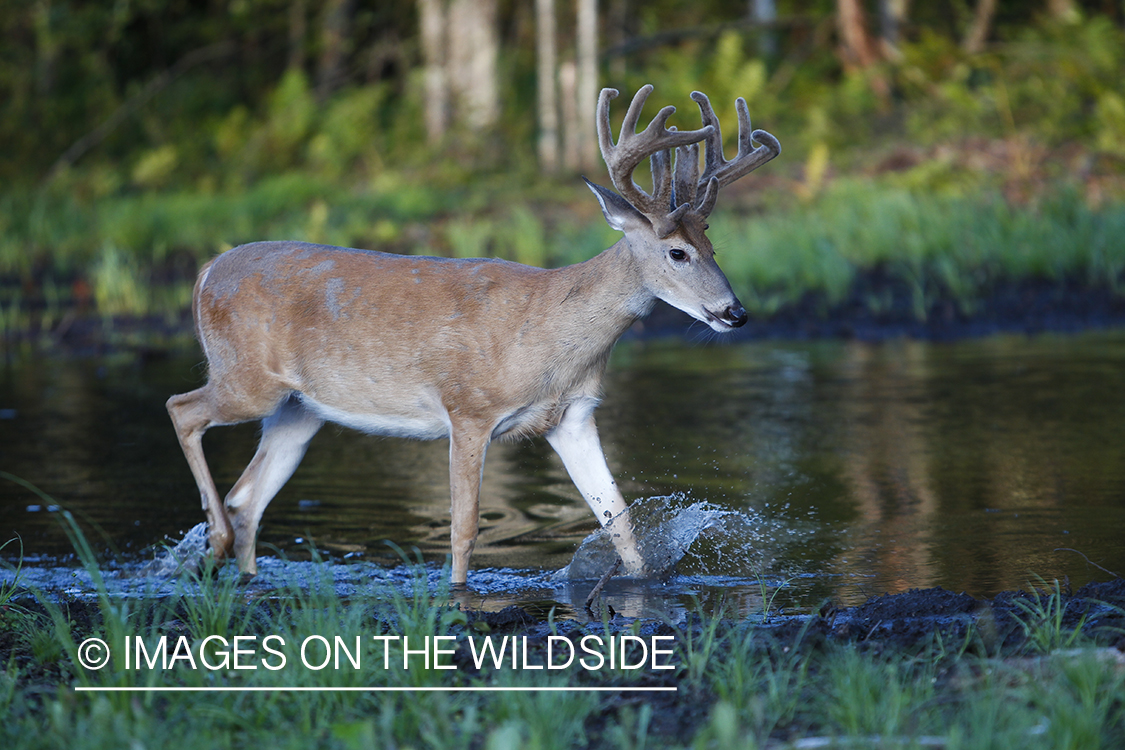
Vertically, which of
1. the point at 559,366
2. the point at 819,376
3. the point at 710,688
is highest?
the point at 559,366

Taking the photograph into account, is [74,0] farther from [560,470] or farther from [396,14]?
[560,470]

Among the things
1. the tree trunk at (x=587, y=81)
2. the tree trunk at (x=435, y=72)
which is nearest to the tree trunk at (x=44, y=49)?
the tree trunk at (x=435, y=72)

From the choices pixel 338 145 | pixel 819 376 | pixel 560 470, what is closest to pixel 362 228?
pixel 338 145

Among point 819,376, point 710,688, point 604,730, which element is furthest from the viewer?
point 819,376

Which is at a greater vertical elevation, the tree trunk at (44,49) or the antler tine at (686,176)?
the tree trunk at (44,49)

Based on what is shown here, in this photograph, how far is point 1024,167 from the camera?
16062 millimetres

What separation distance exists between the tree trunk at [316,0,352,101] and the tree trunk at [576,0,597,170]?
5626 millimetres

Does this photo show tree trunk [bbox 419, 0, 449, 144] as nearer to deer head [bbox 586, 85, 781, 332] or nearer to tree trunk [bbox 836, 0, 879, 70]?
tree trunk [bbox 836, 0, 879, 70]

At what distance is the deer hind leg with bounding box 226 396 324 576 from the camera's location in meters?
6.21

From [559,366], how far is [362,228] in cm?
1153

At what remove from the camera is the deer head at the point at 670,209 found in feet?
18.4

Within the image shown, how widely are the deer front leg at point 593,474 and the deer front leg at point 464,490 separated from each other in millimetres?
361

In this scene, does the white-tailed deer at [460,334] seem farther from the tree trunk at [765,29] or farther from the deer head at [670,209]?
the tree trunk at [765,29]

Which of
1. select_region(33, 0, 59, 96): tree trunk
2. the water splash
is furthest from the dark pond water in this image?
select_region(33, 0, 59, 96): tree trunk
